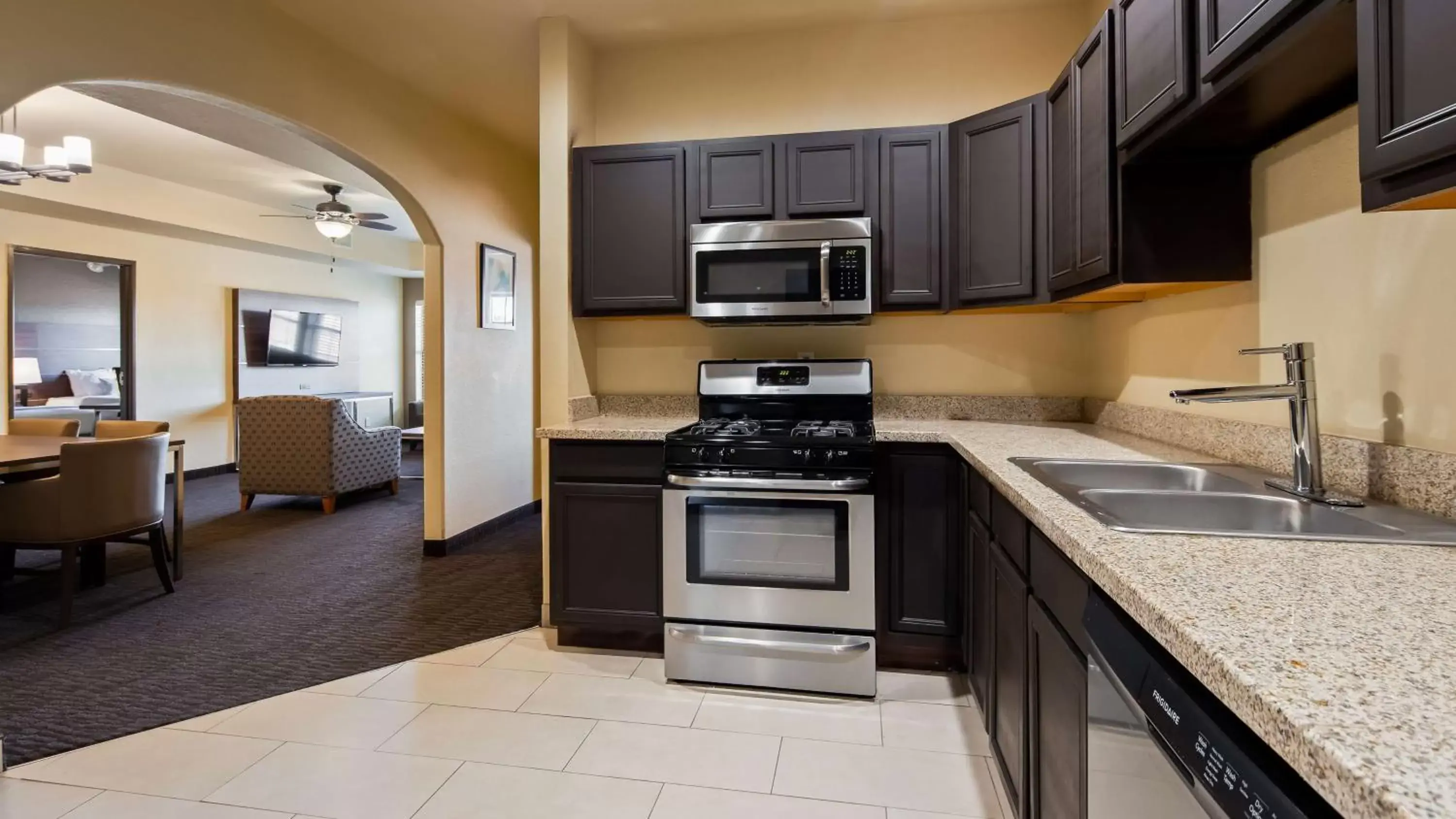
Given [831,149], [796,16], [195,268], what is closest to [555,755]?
[831,149]

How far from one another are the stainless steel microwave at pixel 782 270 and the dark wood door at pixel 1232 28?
4.50 feet

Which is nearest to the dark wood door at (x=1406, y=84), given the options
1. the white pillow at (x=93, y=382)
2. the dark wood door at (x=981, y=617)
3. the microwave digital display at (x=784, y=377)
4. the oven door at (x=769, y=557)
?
the dark wood door at (x=981, y=617)

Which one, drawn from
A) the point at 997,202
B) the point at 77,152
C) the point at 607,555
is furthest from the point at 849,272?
the point at 77,152

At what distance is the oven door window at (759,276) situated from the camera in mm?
2770

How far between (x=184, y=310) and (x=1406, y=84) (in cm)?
865

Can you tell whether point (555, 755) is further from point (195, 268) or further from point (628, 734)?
point (195, 268)

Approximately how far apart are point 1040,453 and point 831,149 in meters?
1.52

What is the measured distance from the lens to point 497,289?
473 cm

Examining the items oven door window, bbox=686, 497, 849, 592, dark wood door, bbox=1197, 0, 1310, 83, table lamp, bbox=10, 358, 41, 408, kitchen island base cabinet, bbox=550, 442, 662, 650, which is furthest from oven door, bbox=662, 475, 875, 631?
table lamp, bbox=10, 358, 41, 408

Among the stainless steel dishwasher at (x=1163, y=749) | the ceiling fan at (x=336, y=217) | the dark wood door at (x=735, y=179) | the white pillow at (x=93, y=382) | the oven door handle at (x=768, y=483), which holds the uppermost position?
the ceiling fan at (x=336, y=217)

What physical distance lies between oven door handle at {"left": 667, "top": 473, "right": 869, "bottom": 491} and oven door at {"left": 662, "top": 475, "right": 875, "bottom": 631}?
10mm

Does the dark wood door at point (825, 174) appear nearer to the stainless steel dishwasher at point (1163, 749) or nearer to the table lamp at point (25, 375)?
the stainless steel dishwasher at point (1163, 749)

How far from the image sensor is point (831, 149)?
9.27 feet

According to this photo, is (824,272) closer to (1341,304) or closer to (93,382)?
(1341,304)
